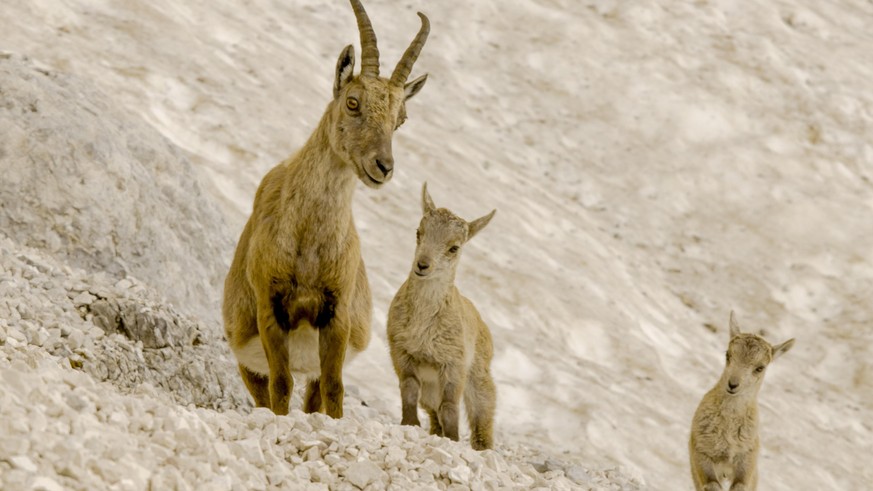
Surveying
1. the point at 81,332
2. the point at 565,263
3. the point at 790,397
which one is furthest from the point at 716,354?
the point at 81,332

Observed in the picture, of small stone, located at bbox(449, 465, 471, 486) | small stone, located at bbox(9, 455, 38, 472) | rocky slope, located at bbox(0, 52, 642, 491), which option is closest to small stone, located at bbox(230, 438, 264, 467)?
rocky slope, located at bbox(0, 52, 642, 491)

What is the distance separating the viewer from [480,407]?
11250 millimetres

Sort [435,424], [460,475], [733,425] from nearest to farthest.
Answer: [460,475] < [435,424] < [733,425]

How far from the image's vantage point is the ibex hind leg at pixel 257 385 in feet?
34.0

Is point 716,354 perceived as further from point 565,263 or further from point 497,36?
point 497,36

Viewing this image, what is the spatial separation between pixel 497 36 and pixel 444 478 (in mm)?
20865

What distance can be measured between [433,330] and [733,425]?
3.36 metres

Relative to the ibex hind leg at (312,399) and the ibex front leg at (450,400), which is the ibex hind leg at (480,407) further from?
the ibex hind leg at (312,399)

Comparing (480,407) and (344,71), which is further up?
(344,71)

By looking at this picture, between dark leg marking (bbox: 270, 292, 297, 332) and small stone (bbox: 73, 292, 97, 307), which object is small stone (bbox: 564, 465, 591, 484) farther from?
small stone (bbox: 73, 292, 97, 307)

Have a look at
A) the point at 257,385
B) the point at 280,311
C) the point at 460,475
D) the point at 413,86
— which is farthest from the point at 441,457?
the point at 413,86

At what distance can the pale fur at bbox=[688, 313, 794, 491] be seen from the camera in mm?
11766

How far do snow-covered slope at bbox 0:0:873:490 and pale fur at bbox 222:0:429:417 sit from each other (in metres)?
5.12

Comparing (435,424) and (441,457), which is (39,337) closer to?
(441,457)
